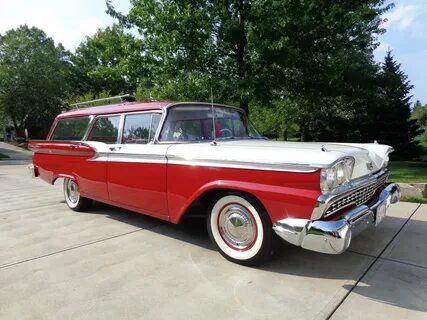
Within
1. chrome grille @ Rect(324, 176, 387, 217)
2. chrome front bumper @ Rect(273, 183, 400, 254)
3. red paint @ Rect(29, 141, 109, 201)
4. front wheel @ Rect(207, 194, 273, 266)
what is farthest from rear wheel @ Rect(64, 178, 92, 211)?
chrome grille @ Rect(324, 176, 387, 217)

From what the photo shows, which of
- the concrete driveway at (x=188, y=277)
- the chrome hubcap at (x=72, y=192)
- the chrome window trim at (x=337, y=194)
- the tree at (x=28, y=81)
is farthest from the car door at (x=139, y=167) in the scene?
the tree at (x=28, y=81)

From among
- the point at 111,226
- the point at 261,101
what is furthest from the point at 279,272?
the point at 261,101

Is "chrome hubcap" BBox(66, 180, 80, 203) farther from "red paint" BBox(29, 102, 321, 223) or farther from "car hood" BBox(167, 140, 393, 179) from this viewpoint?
"car hood" BBox(167, 140, 393, 179)

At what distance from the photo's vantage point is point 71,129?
595 centimetres

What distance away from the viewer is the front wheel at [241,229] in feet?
11.5

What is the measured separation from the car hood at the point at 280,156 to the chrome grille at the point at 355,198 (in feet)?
0.54

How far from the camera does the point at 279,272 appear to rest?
3.53m

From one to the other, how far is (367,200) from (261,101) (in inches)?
298

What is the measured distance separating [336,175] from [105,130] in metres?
3.35

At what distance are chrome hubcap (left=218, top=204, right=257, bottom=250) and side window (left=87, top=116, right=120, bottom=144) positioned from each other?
2026 millimetres

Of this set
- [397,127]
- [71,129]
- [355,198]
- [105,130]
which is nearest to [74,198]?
[71,129]

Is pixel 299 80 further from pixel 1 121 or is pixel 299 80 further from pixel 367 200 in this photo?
pixel 1 121

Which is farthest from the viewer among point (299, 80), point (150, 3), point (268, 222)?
point (299, 80)

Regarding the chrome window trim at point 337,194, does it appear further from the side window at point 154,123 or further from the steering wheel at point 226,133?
the side window at point 154,123
